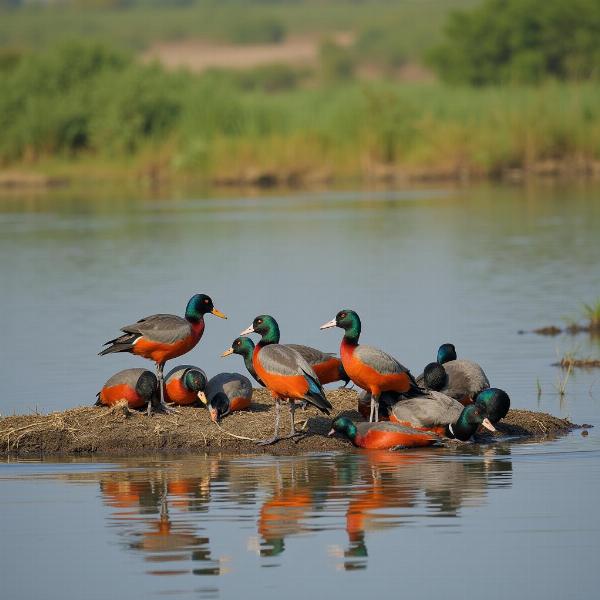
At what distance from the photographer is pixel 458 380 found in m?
13.3

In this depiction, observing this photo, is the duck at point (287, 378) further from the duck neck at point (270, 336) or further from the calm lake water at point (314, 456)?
the calm lake water at point (314, 456)

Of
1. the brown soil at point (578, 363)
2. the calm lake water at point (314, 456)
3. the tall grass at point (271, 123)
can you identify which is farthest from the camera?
the tall grass at point (271, 123)

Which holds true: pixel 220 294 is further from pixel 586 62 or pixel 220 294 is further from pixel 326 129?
pixel 586 62

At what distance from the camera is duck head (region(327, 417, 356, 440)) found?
488 inches

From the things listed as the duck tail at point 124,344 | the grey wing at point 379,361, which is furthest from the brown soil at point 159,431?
the grey wing at point 379,361

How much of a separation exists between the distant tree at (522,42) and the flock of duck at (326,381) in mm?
40250

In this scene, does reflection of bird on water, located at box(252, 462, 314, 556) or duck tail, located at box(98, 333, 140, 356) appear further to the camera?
duck tail, located at box(98, 333, 140, 356)

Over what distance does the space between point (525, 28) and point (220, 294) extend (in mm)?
35246

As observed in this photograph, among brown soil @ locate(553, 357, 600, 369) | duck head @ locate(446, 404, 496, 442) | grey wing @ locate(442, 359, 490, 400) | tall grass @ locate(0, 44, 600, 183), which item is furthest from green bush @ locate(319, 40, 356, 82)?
duck head @ locate(446, 404, 496, 442)

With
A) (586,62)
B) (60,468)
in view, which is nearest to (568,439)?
(60,468)

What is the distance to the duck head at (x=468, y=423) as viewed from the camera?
40.4 feet

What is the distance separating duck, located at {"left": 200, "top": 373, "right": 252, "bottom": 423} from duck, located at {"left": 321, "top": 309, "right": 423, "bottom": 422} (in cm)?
86

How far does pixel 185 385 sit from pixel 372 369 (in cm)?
150

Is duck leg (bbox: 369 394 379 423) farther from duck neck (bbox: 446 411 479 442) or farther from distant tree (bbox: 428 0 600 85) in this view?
distant tree (bbox: 428 0 600 85)
